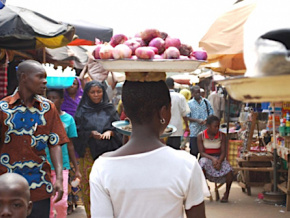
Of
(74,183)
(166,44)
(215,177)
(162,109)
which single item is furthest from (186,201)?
(215,177)

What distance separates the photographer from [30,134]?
12.8 feet

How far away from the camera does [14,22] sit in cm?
552

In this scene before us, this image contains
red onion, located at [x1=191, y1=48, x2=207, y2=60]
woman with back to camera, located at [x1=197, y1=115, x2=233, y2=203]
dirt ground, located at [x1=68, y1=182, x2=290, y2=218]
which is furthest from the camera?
woman with back to camera, located at [x1=197, y1=115, x2=233, y2=203]

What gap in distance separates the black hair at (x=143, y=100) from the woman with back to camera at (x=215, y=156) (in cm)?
621

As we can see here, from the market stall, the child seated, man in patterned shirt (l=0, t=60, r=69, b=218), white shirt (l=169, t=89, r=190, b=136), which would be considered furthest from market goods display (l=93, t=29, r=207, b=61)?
white shirt (l=169, t=89, r=190, b=136)

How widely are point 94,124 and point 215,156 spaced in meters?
2.91

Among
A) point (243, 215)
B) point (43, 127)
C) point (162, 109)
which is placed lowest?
point (243, 215)

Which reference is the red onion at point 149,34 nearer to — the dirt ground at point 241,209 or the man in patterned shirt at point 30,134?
the man in patterned shirt at point 30,134

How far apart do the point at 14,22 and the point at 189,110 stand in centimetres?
502

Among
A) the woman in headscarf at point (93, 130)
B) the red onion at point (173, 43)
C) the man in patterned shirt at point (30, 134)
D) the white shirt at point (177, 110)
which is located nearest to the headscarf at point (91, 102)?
the woman in headscarf at point (93, 130)

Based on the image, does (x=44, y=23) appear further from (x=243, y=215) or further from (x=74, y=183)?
(x=243, y=215)

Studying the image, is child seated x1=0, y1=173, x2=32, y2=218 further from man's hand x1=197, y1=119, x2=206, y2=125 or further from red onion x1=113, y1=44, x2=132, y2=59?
man's hand x1=197, y1=119, x2=206, y2=125

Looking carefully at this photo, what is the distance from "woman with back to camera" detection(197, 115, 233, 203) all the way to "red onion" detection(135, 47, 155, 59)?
232 inches

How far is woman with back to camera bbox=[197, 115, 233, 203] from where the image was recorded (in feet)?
27.6
